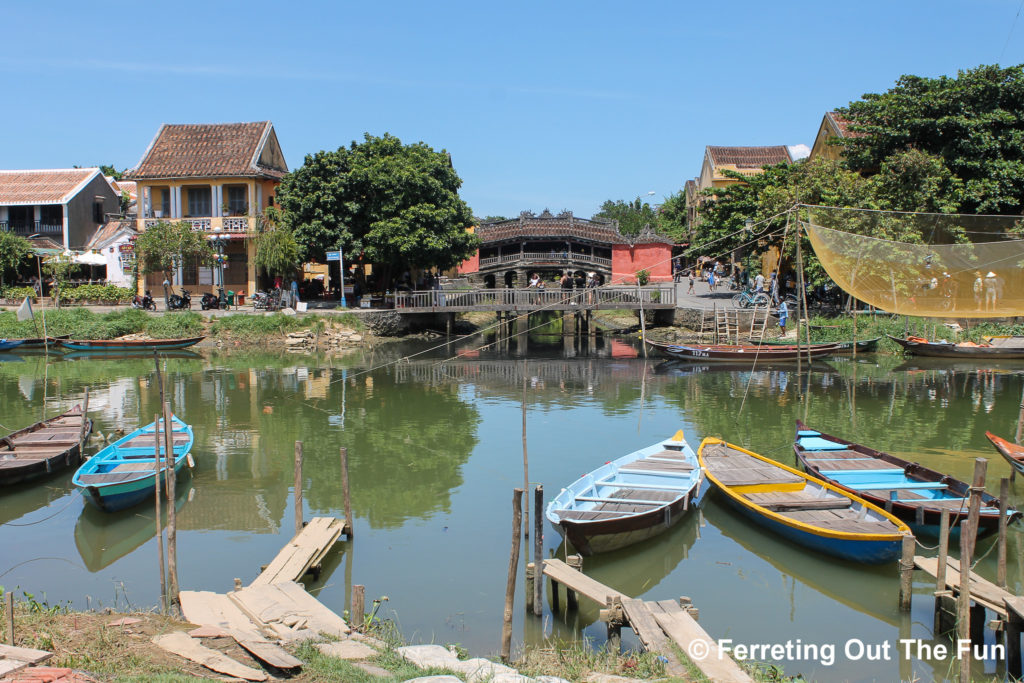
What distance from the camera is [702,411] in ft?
59.7

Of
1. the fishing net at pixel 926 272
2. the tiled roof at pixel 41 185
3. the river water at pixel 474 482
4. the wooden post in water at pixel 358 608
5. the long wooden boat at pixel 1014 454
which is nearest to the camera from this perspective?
the wooden post in water at pixel 358 608

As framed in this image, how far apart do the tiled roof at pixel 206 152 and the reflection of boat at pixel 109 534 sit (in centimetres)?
2570

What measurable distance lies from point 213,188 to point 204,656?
32.0m

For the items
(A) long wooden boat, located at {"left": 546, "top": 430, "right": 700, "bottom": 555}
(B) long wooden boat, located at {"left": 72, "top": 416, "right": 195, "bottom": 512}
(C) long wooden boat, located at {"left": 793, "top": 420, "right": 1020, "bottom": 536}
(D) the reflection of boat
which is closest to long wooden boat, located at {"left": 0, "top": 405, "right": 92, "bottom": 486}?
(B) long wooden boat, located at {"left": 72, "top": 416, "right": 195, "bottom": 512}

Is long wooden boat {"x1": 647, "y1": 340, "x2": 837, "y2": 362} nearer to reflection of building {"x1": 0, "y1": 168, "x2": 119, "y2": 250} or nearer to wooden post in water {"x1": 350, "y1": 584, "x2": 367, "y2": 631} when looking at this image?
wooden post in water {"x1": 350, "y1": 584, "x2": 367, "y2": 631}

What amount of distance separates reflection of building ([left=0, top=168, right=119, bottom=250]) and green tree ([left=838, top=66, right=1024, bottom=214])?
35686 mm

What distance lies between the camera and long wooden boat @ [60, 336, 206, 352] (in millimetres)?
28594

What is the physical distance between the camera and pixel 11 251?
3488cm

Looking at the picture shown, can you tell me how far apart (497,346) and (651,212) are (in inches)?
1588

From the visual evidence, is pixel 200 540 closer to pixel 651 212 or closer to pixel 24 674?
pixel 24 674

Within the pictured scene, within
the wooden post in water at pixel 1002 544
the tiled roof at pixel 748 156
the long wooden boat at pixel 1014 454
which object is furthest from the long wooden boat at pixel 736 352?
the tiled roof at pixel 748 156

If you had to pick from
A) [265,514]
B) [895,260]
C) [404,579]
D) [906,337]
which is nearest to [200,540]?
[265,514]

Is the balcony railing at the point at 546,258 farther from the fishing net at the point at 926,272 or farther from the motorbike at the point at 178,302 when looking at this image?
the fishing net at the point at 926,272

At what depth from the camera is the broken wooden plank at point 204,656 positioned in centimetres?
568
